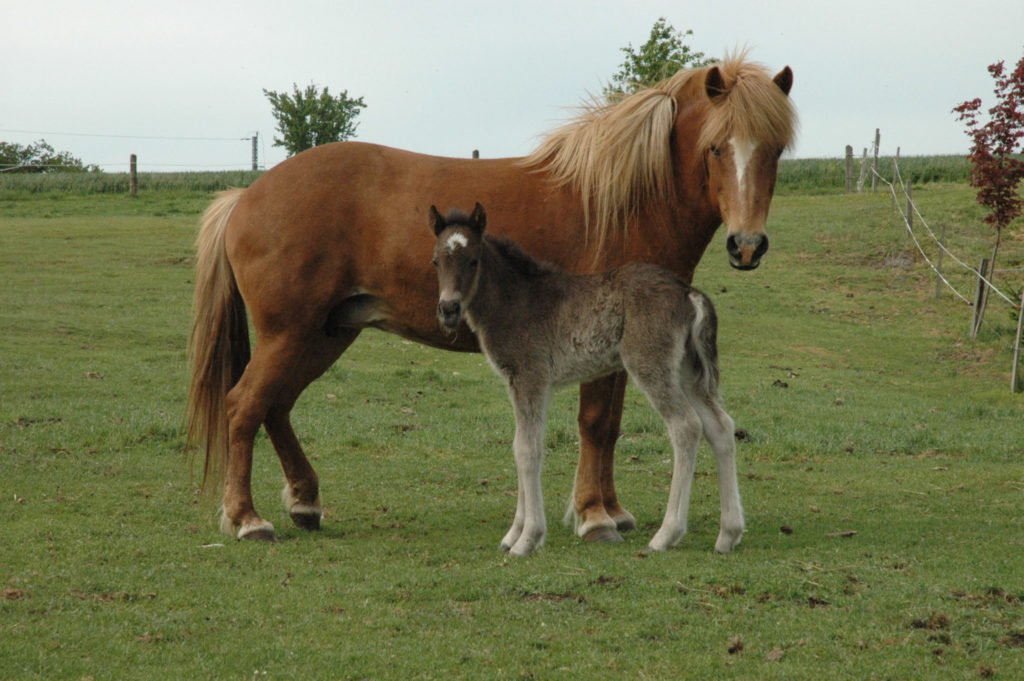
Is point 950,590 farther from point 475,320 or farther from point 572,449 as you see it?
point 572,449

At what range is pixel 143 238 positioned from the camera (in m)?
28.6

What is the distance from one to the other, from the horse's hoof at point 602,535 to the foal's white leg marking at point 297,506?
1.95m

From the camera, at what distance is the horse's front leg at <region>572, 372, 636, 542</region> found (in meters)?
7.73

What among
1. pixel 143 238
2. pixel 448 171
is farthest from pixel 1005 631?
pixel 143 238

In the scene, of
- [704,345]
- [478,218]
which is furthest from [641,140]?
[704,345]

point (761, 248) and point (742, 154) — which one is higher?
point (742, 154)

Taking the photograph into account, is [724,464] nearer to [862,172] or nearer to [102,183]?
[862,172]

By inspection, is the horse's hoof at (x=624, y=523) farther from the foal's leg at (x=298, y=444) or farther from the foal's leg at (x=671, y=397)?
the foal's leg at (x=298, y=444)

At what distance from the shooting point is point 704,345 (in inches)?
282

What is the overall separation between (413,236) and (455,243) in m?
0.94

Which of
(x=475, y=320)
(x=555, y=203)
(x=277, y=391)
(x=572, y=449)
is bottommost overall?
(x=572, y=449)

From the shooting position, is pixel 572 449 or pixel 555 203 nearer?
pixel 555 203

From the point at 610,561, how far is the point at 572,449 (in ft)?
15.6

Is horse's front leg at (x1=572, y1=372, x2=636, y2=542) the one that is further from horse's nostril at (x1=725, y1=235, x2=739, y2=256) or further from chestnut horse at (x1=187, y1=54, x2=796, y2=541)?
horse's nostril at (x1=725, y1=235, x2=739, y2=256)
